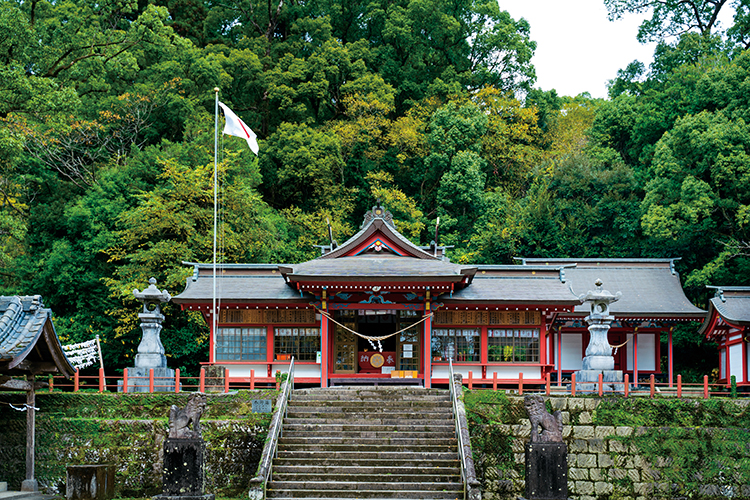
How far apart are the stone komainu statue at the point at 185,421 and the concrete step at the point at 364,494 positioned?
2.29 meters

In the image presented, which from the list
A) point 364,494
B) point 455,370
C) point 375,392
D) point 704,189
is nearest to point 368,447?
point 364,494

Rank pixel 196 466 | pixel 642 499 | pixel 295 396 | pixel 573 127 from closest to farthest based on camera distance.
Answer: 1. pixel 196 466
2. pixel 642 499
3. pixel 295 396
4. pixel 573 127

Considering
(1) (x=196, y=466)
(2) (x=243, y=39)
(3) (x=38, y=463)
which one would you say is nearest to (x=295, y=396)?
Result: (1) (x=196, y=466)

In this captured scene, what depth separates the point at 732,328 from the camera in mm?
28125

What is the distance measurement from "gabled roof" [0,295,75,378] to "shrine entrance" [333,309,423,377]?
9.93 metres

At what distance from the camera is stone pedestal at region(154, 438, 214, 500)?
15.5 m

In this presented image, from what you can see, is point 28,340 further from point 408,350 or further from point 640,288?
point 640,288

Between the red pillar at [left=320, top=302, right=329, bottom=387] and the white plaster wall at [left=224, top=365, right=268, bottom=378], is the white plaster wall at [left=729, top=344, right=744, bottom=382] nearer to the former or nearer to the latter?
the red pillar at [left=320, top=302, right=329, bottom=387]

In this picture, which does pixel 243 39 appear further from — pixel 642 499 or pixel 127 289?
pixel 642 499

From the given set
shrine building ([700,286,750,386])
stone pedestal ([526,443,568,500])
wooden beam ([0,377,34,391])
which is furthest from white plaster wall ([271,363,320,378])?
shrine building ([700,286,750,386])

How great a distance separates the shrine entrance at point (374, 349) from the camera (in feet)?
85.1

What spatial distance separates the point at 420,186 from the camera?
4553cm

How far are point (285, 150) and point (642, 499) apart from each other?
2896cm

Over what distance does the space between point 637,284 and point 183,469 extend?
2259 centimetres
